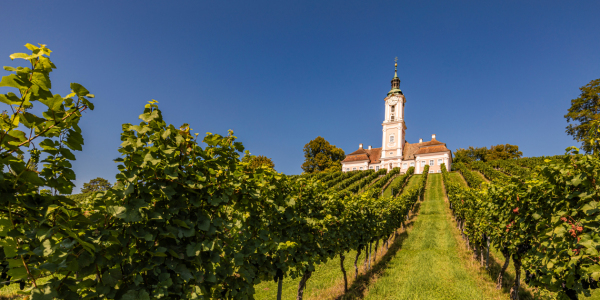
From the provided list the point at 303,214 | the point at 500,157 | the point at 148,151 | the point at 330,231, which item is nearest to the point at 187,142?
the point at 148,151

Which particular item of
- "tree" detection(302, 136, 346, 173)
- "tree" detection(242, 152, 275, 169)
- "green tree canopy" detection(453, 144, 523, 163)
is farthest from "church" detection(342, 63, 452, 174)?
"tree" detection(242, 152, 275, 169)

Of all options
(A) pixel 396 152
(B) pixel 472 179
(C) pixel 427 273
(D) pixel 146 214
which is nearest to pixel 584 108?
(B) pixel 472 179

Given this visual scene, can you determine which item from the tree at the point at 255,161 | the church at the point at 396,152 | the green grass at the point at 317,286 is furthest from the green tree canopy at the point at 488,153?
the green grass at the point at 317,286

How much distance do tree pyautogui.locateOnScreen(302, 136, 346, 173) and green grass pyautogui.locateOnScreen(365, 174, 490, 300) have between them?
150ft

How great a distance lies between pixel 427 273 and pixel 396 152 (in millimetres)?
55559

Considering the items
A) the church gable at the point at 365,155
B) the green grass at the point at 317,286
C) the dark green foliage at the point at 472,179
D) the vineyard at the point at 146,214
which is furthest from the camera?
the church gable at the point at 365,155

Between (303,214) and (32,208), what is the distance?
4353 millimetres

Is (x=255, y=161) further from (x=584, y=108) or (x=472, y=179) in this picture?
(x=584, y=108)

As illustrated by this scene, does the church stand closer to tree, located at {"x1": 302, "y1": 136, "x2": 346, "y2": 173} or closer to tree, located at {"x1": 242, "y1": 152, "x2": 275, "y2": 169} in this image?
tree, located at {"x1": 302, "y1": 136, "x2": 346, "y2": 173}

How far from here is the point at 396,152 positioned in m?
60.9

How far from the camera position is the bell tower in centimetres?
6084

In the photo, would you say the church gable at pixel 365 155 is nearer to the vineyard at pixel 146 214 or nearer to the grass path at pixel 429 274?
the grass path at pixel 429 274

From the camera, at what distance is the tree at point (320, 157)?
206 ft

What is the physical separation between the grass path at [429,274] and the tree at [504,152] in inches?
2530
